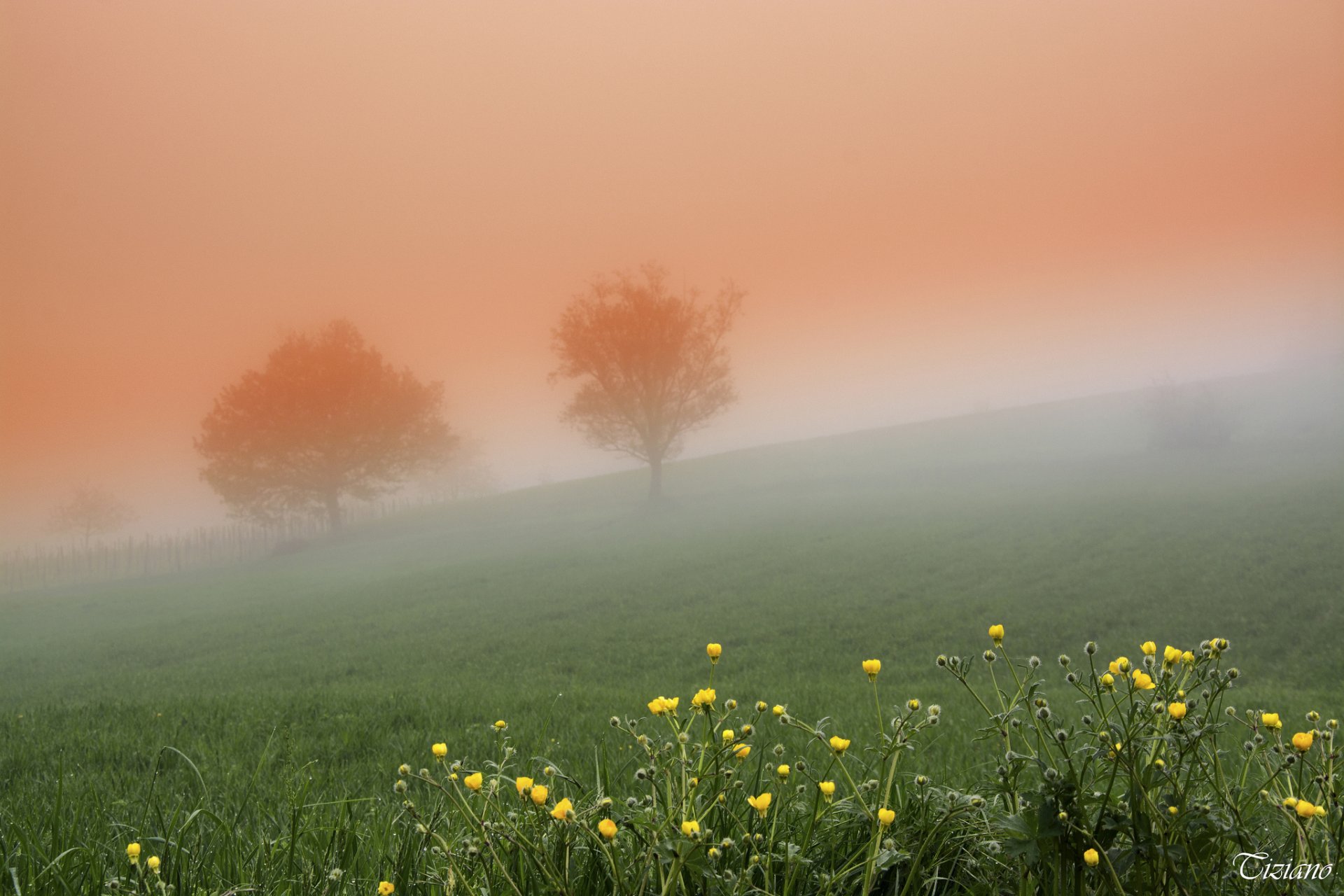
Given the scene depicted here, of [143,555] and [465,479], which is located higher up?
[465,479]

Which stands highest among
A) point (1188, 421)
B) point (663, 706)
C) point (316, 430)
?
point (316, 430)

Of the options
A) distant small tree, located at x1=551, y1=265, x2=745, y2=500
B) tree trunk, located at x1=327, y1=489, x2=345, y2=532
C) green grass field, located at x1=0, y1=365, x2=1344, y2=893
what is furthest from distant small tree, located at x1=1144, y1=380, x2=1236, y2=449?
tree trunk, located at x1=327, y1=489, x2=345, y2=532

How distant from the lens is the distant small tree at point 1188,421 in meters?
42.1

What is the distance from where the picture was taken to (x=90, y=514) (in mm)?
69875

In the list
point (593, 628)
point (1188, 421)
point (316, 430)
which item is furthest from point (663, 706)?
point (316, 430)

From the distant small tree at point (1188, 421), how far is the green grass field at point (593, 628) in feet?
5.30

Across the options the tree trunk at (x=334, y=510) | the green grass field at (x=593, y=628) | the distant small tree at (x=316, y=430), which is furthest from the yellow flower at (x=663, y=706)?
the tree trunk at (x=334, y=510)

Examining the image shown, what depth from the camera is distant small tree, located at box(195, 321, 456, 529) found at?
48.1 m

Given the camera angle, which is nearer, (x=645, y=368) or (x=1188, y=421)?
(x=1188, y=421)

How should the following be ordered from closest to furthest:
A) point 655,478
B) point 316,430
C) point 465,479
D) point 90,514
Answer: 1. point 655,478
2. point 316,430
3. point 90,514
4. point 465,479

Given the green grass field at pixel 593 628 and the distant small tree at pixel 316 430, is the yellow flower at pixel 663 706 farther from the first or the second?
the distant small tree at pixel 316 430

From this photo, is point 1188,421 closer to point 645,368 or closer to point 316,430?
point 645,368

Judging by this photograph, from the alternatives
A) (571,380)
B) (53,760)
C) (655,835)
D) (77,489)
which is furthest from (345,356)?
(655,835)

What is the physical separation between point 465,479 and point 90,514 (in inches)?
1367
